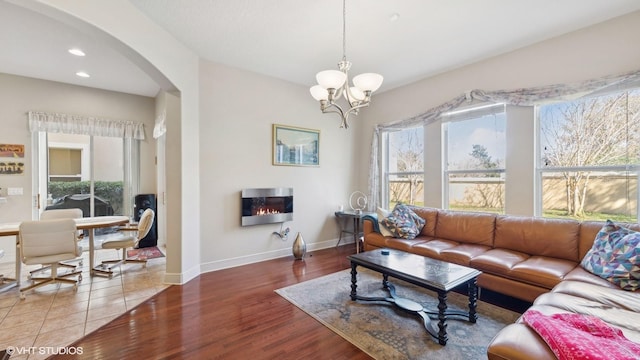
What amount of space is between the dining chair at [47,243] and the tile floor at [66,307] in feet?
0.52

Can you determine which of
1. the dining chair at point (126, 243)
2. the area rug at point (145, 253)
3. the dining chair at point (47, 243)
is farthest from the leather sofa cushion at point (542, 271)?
the area rug at point (145, 253)

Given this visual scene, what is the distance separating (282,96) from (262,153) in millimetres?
1045

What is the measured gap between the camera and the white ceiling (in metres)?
2.50

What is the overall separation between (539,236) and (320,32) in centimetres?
337

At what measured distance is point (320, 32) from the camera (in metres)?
2.93

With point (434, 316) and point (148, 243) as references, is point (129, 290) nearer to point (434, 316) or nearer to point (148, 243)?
point (148, 243)

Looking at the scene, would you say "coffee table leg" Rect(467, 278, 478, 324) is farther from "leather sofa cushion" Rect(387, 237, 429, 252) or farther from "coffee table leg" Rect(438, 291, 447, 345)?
"leather sofa cushion" Rect(387, 237, 429, 252)

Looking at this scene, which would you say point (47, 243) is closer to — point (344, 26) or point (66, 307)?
point (66, 307)

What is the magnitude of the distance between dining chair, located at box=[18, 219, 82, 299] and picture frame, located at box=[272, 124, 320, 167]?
2.67 meters

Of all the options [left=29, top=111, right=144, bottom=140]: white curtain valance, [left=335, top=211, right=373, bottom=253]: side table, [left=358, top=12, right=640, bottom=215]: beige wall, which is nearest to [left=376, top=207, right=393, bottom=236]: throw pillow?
[left=335, top=211, right=373, bottom=253]: side table

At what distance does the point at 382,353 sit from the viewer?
191 centimetres

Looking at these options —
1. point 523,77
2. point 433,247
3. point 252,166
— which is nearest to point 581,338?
point 433,247

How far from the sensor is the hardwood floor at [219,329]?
6.33ft

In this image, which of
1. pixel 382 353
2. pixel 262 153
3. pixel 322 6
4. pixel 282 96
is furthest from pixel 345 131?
pixel 382 353
